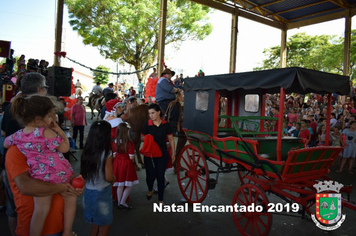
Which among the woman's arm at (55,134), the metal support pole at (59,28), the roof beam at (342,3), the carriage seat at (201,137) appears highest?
the roof beam at (342,3)

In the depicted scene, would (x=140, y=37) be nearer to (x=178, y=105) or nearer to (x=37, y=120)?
(x=178, y=105)

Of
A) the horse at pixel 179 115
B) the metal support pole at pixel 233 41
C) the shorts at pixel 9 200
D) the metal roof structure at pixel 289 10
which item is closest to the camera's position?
the shorts at pixel 9 200

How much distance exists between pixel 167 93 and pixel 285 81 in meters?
3.51

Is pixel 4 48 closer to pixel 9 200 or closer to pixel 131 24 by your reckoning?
pixel 9 200

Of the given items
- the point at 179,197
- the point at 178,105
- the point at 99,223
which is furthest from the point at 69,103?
the point at 99,223

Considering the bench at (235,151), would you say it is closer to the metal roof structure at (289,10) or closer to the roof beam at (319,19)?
the metal roof structure at (289,10)

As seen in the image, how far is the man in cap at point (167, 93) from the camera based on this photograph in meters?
6.45

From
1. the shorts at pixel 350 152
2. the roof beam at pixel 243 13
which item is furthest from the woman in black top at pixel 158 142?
the roof beam at pixel 243 13

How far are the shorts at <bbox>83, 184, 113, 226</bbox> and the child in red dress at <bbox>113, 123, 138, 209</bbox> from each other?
5.26 feet

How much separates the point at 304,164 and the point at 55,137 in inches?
123

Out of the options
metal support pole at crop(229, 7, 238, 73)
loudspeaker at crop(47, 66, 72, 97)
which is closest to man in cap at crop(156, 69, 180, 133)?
loudspeaker at crop(47, 66, 72, 97)

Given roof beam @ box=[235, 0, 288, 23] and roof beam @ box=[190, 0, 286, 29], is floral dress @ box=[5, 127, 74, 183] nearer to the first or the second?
roof beam @ box=[190, 0, 286, 29]

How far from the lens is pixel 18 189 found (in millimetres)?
2096

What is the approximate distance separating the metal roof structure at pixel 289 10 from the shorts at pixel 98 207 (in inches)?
614
